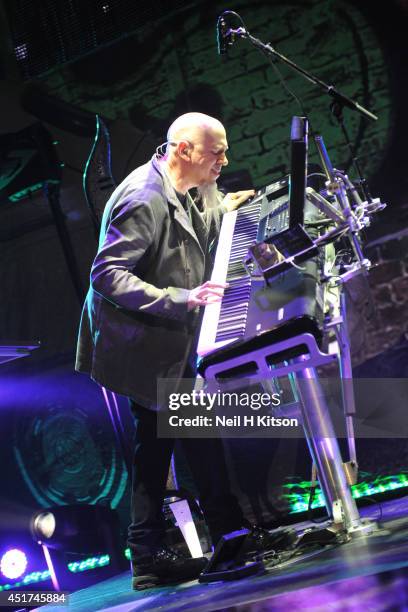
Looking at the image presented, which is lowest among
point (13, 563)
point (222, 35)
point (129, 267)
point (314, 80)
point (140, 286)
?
point (13, 563)

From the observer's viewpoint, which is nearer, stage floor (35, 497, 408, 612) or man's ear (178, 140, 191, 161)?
stage floor (35, 497, 408, 612)

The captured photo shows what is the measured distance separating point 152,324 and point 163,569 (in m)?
0.84

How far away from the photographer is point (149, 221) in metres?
2.48

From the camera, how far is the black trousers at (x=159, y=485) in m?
2.46

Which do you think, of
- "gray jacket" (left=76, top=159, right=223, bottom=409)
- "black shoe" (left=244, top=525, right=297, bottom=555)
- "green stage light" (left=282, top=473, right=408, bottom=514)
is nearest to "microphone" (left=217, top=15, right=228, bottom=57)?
"gray jacket" (left=76, top=159, right=223, bottom=409)

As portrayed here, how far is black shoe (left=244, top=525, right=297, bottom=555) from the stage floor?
0.55 feet

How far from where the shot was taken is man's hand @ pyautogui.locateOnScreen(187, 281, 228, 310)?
2116 millimetres

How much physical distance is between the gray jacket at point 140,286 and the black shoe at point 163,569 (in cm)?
52

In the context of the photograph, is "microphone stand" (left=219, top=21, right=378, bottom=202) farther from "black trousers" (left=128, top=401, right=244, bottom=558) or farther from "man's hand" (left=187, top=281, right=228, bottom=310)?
"black trousers" (left=128, top=401, right=244, bottom=558)

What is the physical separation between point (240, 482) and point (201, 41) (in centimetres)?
259

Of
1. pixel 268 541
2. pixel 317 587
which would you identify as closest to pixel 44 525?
pixel 268 541

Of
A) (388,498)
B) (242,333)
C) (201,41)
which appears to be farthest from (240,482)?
(201,41)

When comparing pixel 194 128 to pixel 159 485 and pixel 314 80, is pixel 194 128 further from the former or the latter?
pixel 159 485

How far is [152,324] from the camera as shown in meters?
2.51
